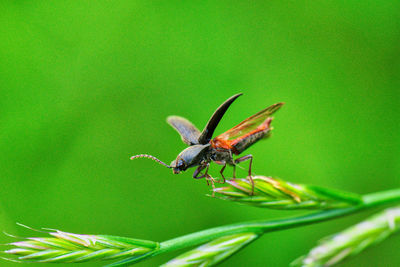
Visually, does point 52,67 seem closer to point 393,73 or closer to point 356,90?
point 356,90

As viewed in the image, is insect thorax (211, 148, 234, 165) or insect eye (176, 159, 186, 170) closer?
insect eye (176, 159, 186, 170)

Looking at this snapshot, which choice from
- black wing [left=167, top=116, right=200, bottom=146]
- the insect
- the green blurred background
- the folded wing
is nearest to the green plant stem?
the insect

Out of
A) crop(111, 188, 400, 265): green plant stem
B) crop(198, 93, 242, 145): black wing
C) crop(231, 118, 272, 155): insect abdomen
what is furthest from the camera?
crop(231, 118, 272, 155): insect abdomen

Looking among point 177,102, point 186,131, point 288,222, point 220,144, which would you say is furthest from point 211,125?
point 177,102

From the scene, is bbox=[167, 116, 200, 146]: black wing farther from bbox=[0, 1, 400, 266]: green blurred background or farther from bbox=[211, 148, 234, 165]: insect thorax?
bbox=[0, 1, 400, 266]: green blurred background

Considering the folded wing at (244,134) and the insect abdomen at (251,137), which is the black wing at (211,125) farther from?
the insect abdomen at (251,137)

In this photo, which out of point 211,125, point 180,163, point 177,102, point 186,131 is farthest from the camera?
point 177,102

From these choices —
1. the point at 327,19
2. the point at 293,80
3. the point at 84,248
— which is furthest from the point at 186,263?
the point at 327,19

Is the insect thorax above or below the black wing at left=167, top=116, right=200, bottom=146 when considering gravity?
below

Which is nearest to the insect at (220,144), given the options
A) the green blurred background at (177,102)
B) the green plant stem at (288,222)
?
the green plant stem at (288,222)

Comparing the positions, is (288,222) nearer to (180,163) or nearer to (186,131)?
(180,163)
